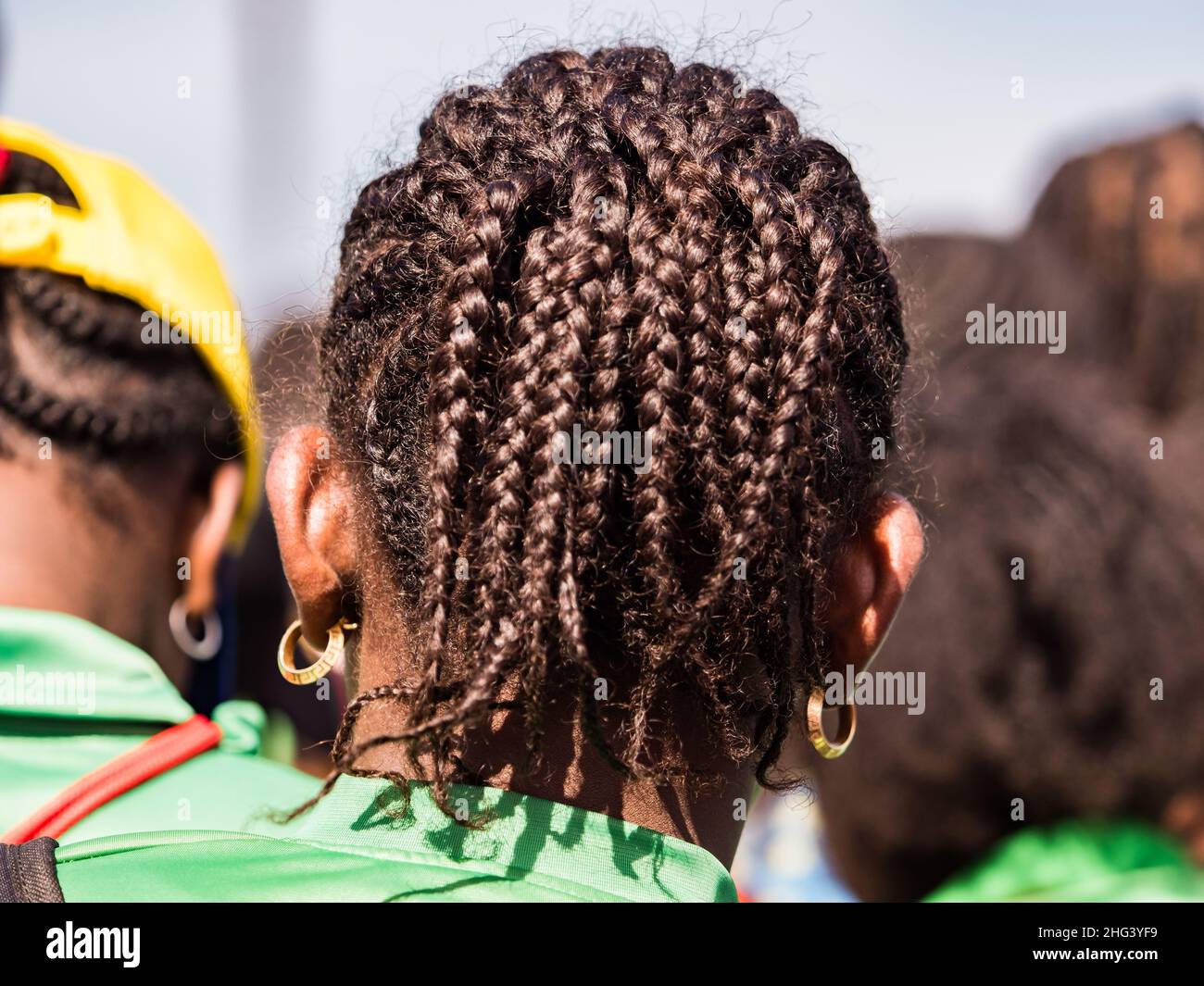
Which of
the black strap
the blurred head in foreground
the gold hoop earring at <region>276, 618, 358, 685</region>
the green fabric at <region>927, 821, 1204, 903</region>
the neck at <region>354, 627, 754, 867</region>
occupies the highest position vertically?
the blurred head in foreground

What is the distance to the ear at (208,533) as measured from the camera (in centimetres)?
225

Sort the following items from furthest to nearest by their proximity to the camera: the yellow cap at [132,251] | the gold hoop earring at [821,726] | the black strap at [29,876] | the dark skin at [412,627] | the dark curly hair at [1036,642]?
the dark curly hair at [1036,642] < the yellow cap at [132,251] < the gold hoop earring at [821,726] < the dark skin at [412,627] < the black strap at [29,876]

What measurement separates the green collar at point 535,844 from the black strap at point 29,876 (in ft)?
0.83

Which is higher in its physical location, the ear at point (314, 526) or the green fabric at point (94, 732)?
the ear at point (314, 526)

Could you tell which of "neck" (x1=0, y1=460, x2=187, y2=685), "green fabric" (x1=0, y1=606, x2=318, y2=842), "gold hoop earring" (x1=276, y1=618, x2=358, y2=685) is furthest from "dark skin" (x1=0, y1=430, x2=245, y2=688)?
"gold hoop earring" (x1=276, y1=618, x2=358, y2=685)

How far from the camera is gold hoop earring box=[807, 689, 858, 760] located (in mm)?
1405

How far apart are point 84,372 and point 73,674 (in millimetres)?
524

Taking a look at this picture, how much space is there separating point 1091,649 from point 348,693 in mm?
1690

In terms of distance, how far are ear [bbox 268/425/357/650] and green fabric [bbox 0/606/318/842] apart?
450 mm

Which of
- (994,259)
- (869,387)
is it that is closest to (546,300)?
(869,387)

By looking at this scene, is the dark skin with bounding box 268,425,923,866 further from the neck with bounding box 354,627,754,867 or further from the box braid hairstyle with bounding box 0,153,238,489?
the box braid hairstyle with bounding box 0,153,238,489

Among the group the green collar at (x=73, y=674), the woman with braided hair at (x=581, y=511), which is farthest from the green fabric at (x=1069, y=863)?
the green collar at (x=73, y=674)

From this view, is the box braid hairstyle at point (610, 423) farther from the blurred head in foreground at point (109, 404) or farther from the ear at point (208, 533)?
the ear at point (208, 533)

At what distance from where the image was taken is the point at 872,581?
147 centimetres
